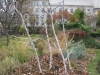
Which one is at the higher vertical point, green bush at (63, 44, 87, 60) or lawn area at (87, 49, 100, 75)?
green bush at (63, 44, 87, 60)

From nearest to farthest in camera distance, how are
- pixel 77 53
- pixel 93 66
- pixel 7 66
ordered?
pixel 7 66 → pixel 93 66 → pixel 77 53

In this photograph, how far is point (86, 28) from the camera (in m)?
16.7

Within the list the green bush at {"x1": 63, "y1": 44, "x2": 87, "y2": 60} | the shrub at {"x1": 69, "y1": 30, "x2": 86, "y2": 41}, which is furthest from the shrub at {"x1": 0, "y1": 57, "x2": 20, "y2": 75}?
the shrub at {"x1": 69, "y1": 30, "x2": 86, "y2": 41}

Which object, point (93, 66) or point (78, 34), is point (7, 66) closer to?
point (93, 66)

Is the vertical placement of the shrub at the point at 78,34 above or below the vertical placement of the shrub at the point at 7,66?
below

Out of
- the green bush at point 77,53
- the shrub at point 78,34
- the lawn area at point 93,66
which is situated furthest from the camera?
the shrub at point 78,34

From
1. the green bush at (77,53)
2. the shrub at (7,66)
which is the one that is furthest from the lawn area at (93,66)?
the shrub at (7,66)

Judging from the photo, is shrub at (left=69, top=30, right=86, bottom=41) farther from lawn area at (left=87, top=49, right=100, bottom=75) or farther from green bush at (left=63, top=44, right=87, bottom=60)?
green bush at (left=63, top=44, right=87, bottom=60)

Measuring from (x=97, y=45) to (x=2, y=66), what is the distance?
31.1ft

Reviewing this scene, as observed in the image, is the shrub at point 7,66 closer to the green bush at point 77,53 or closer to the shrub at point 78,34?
the green bush at point 77,53

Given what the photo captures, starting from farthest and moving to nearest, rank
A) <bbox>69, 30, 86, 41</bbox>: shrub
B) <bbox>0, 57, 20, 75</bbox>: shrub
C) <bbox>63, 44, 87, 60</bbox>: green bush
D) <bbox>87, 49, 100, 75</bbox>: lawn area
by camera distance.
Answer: <bbox>69, 30, 86, 41</bbox>: shrub, <bbox>63, 44, 87, 60</bbox>: green bush, <bbox>87, 49, 100, 75</bbox>: lawn area, <bbox>0, 57, 20, 75</bbox>: shrub

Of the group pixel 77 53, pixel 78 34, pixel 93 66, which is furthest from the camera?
pixel 78 34

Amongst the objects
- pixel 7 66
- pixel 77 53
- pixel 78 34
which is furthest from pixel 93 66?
pixel 78 34

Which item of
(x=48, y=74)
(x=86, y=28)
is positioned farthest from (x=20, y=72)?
(x=86, y=28)
